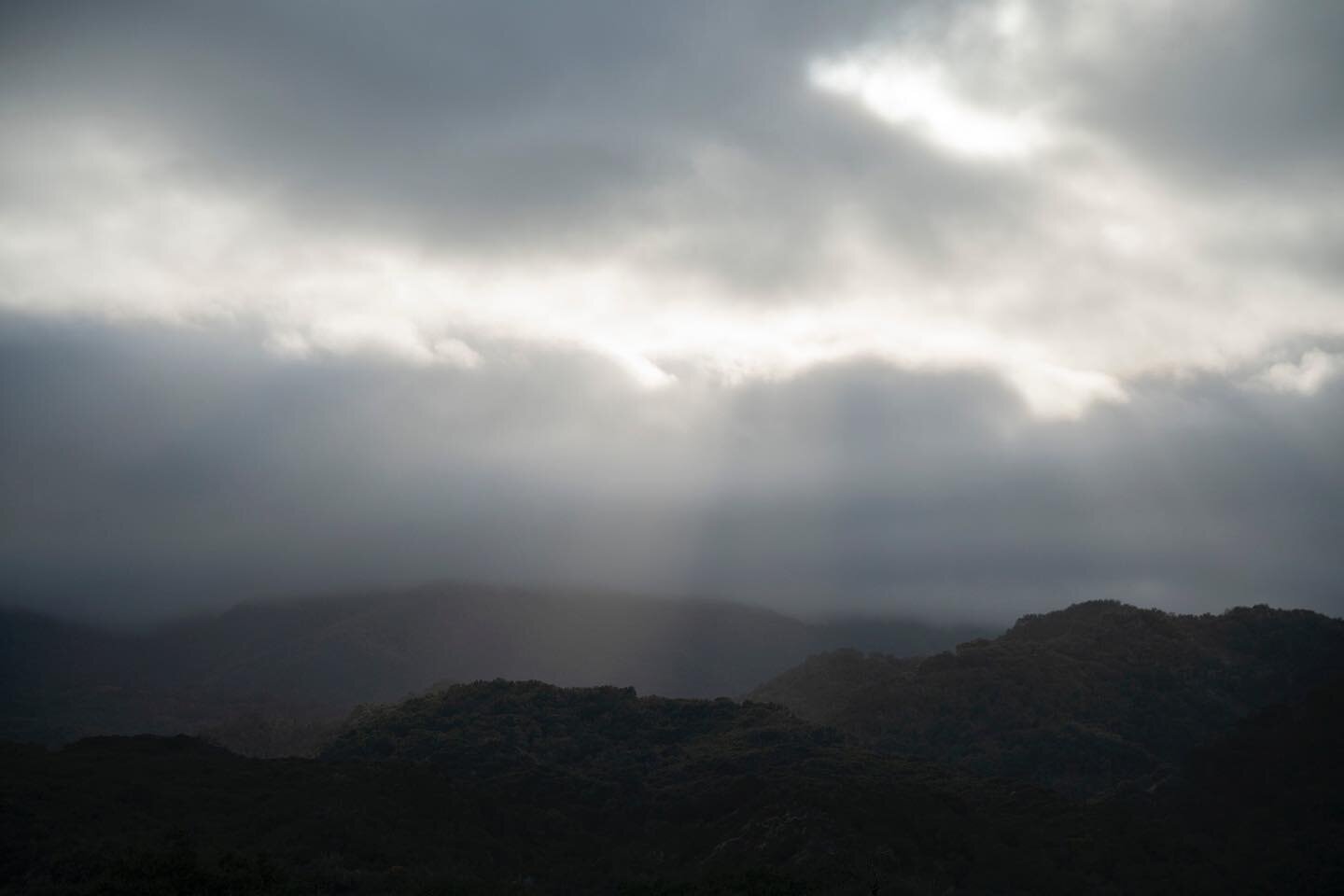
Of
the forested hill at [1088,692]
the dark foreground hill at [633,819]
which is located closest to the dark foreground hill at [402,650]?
the forested hill at [1088,692]

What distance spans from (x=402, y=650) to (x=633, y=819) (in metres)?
114

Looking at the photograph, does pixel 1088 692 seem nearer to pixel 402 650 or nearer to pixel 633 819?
pixel 633 819

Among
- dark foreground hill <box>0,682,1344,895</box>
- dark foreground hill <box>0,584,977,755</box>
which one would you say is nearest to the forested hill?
dark foreground hill <box>0,682,1344,895</box>

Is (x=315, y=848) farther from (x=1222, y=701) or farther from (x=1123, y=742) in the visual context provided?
(x=1222, y=701)

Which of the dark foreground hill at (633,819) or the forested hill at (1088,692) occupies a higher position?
the forested hill at (1088,692)

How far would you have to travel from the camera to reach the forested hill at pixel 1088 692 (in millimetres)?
95375

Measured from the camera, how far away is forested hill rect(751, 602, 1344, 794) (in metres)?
95.4

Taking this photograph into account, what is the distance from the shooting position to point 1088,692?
10369cm

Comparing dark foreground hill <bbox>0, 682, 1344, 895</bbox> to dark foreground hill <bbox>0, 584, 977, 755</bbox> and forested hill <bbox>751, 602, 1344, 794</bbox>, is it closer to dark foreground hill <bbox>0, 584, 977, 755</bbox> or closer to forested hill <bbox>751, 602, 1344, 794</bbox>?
forested hill <bbox>751, 602, 1344, 794</bbox>

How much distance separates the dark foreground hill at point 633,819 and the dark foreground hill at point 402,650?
3047 inches

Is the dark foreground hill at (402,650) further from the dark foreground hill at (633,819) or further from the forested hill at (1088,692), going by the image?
the dark foreground hill at (633,819)

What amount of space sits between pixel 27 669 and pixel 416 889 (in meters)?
139

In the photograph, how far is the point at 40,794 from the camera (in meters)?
56.9

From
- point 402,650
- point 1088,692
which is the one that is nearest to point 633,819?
point 1088,692
